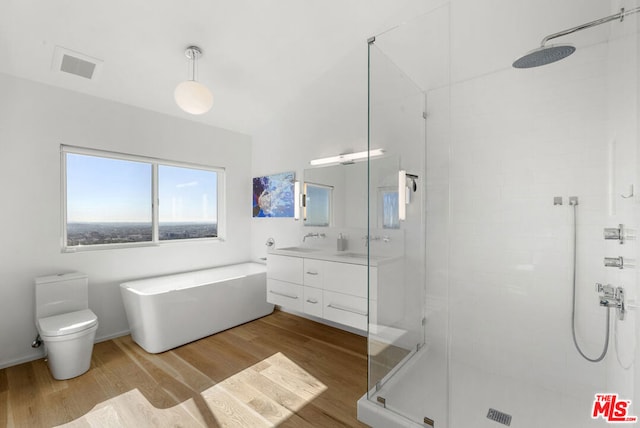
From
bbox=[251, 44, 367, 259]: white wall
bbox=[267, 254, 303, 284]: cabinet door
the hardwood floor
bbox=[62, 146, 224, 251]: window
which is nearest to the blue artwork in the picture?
bbox=[251, 44, 367, 259]: white wall

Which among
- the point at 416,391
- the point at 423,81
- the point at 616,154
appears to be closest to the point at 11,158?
the point at 423,81

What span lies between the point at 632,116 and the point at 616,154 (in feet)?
1.29

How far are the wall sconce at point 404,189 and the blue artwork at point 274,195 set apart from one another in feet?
5.91

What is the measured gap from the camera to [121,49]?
7.72 feet

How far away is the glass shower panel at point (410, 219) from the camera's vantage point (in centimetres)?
193

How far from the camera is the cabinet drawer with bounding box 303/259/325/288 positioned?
2.71 meters

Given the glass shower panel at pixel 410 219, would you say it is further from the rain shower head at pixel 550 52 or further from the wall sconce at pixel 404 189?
the rain shower head at pixel 550 52

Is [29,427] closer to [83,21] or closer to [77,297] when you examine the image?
[77,297]

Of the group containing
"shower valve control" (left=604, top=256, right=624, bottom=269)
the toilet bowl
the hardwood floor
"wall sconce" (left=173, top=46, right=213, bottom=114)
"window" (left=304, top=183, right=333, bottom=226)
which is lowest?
the hardwood floor

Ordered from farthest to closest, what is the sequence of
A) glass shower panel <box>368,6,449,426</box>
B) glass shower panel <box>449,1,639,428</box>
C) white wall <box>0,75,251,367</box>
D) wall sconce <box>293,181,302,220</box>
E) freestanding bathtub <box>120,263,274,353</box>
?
wall sconce <box>293,181,302,220</box>
freestanding bathtub <box>120,263,274,353</box>
white wall <box>0,75,251,367</box>
glass shower panel <box>368,6,449,426</box>
glass shower panel <box>449,1,639,428</box>

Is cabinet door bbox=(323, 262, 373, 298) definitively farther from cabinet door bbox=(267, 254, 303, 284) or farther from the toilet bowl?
the toilet bowl

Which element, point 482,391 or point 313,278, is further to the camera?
Answer: point 313,278

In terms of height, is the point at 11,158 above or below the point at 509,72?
below

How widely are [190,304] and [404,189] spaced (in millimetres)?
2328
